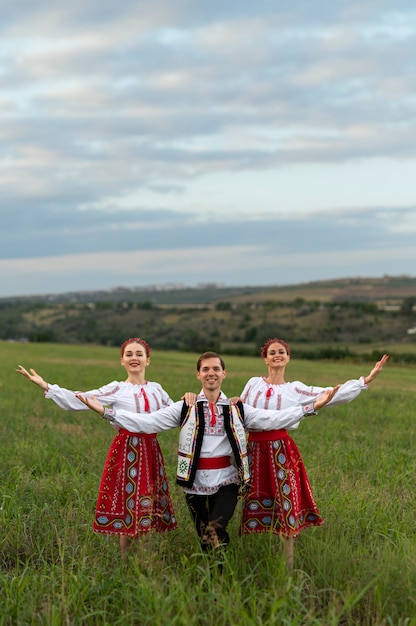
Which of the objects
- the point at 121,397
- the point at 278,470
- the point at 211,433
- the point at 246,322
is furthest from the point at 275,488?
the point at 246,322

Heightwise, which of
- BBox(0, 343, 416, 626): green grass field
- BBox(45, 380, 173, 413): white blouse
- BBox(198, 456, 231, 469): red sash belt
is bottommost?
BBox(0, 343, 416, 626): green grass field

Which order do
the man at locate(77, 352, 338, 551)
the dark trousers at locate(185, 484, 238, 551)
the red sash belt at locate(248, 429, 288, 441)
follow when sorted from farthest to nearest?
the red sash belt at locate(248, 429, 288, 441)
the man at locate(77, 352, 338, 551)
the dark trousers at locate(185, 484, 238, 551)

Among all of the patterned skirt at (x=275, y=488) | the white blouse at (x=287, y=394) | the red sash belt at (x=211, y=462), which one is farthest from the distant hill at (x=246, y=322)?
the red sash belt at (x=211, y=462)

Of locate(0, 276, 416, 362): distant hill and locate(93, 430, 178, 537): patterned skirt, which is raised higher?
locate(93, 430, 178, 537): patterned skirt

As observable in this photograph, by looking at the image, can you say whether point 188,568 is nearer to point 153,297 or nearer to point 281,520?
point 281,520

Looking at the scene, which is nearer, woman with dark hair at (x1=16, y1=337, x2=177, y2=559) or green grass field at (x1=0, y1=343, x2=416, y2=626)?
green grass field at (x1=0, y1=343, x2=416, y2=626)

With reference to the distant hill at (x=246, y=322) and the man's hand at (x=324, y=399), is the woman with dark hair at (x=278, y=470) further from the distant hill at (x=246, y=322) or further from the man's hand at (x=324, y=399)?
the distant hill at (x=246, y=322)

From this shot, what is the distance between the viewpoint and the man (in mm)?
5617

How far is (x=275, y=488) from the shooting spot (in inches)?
230

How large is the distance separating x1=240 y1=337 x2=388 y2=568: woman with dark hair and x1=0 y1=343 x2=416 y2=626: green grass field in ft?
0.58

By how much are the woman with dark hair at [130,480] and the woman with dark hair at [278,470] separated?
77cm

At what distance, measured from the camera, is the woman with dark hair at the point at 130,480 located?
5.83 metres

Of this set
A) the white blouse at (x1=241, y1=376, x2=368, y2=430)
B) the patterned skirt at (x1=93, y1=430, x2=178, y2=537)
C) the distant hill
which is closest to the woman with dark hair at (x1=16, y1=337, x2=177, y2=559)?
the patterned skirt at (x1=93, y1=430, x2=178, y2=537)

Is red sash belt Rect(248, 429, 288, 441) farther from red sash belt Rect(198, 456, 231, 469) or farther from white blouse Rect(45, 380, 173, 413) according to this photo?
white blouse Rect(45, 380, 173, 413)
